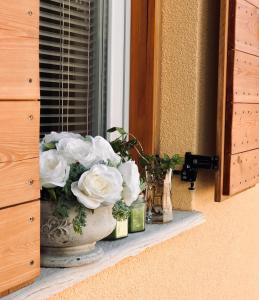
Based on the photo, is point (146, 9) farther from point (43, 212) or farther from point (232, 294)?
point (232, 294)

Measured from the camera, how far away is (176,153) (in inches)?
88.2

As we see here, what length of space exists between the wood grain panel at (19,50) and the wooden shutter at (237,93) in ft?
3.33

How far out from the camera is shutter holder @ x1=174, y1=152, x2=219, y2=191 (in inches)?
85.6

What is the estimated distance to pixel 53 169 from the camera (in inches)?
56.1

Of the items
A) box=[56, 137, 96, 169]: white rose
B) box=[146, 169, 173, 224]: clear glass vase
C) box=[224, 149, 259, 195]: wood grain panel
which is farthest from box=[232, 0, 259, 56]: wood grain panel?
box=[56, 137, 96, 169]: white rose

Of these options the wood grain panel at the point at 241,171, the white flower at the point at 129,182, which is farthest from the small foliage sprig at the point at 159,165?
the white flower at the point at 129,182

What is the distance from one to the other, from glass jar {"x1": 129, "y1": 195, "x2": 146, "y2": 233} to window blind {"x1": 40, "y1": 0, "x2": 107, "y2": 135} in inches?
11.4

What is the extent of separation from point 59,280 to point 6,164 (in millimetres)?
322

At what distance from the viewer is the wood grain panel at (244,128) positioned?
87.7 inches

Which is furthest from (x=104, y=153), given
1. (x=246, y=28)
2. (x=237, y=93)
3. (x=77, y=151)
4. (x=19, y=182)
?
(x=246, y=28)

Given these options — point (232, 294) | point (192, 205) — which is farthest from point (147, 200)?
point (232, 294)

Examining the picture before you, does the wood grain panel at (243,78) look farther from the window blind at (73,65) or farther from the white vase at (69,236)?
the white vase at (69,236)

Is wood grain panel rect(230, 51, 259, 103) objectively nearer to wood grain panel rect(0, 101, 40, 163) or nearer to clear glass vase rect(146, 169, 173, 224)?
clear glass vase rect(146, 169, 173, 224)

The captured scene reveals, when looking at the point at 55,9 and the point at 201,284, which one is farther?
the point at 201,284
